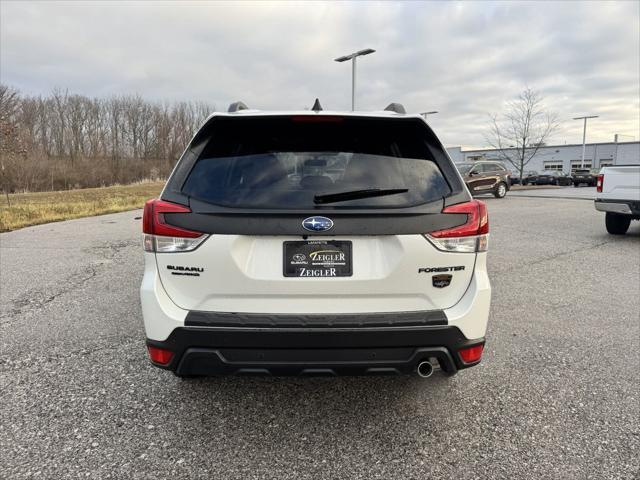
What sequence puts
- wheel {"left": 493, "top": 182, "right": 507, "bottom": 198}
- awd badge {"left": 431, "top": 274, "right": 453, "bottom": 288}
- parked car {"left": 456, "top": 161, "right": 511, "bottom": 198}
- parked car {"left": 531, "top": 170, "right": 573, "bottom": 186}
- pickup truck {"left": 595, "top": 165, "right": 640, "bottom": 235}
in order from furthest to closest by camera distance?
parked car {"left": 531, "top": 170, "right": 573, "bottom": 186} → wheel {"left": 493, "top": 182, "right": 507, "bottom": 198} → parked car {"left": 456, "top": 161, "right": 511, "bottom": 198} → pickup truck {"left": 595, "top": 165, "right": 640, "bottom": 235} → awd badge {"left": 431, "top": 274, "right": 453, "bottom": 288}

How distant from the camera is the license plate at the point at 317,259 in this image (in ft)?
7.43

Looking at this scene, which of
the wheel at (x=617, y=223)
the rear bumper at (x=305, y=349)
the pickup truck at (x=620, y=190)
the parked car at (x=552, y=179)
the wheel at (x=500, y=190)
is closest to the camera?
the rear bumper at (x=305, y=349)

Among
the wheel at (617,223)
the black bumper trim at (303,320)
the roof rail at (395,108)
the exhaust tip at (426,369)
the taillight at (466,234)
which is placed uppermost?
the roof rail at (395,108)

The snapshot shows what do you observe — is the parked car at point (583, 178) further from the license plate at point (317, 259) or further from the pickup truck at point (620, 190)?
the license plate at point (317, 259)

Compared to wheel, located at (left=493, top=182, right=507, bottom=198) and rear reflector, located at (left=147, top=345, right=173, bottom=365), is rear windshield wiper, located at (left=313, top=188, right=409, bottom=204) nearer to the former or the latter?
rear reflector, located at (left=147, top=345, right=173, bottom=365)

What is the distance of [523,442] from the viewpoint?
2539 millimetres

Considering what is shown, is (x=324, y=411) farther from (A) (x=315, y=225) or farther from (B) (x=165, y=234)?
(B) (x=165, y=234)

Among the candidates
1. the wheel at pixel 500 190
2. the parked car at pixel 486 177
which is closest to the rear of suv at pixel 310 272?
the parked car at pixel 486 177

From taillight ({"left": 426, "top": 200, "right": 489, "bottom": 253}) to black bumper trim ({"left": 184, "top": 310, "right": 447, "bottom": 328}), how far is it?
401 millimetres

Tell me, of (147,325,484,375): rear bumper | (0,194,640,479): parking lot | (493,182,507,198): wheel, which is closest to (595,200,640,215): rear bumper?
(0,194,640,479): parking lot

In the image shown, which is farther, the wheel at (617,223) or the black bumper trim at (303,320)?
the wheel at (617,223)

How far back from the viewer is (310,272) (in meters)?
2.27

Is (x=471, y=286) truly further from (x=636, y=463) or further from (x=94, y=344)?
(x=94, y=344)

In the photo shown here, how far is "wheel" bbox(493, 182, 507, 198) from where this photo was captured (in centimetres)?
2292
